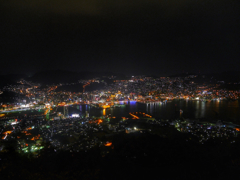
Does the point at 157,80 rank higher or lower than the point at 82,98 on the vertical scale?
higher

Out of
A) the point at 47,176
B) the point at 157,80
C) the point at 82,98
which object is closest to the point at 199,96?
the point at 157,80

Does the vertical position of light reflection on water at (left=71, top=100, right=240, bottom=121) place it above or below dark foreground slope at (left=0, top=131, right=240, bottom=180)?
below

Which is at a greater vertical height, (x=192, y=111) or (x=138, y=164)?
(x=138, y=164)

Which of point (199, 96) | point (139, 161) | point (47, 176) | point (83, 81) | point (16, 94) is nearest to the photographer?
point (47, 176)

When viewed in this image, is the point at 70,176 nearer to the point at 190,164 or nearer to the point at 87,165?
the point at 87,165

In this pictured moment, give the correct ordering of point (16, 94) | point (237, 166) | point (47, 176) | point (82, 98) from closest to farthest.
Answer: point (47, 176), point (237, 166), point (16, 94), point (82, 98)

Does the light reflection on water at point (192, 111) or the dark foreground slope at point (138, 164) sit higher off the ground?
the dark foreground slope at point (138, 164)

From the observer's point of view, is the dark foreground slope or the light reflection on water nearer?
the dark foreground slope

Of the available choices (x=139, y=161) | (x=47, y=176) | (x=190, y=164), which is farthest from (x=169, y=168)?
(x=47, y=176)

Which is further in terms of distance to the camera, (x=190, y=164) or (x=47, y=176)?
(x=190, y=164)

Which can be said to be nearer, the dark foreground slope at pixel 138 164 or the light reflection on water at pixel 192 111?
the dark foreground slope at pixel 138 164

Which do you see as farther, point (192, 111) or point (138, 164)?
point (192, 111)
